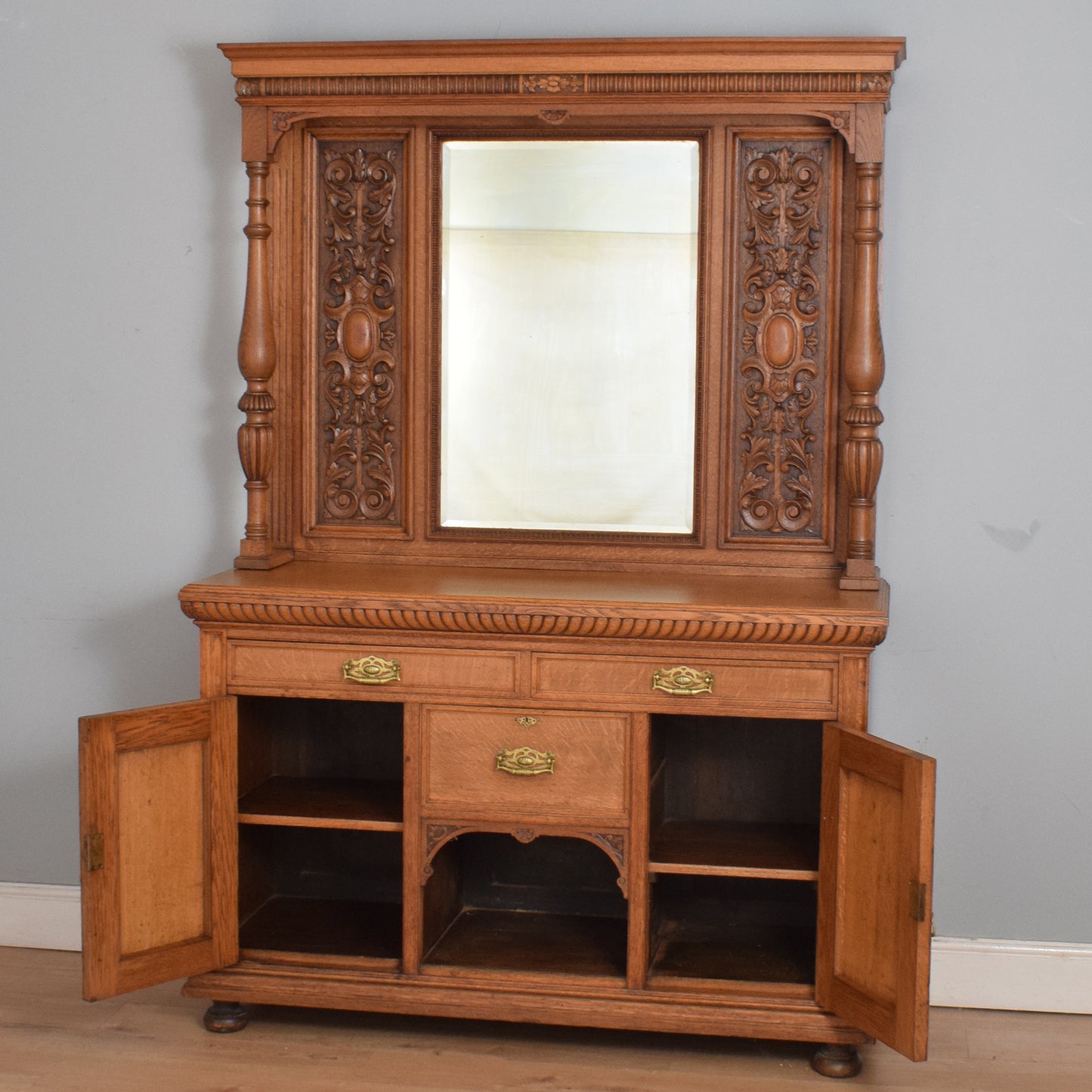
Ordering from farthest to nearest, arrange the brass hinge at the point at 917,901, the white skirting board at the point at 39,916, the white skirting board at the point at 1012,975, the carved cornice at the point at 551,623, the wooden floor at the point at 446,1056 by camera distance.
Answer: the white skirting board at the point at 39,916
the white skirting board at the point at 1012,975
the wooden floor at the point at 446,1056
the carved cornice at the point at 551,623
the brass hinge at the point at 917,901

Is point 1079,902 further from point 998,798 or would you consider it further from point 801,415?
point 801,415

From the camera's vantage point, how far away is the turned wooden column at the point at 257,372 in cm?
345

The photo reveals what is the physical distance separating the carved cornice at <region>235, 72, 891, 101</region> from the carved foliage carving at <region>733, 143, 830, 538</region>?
181mm

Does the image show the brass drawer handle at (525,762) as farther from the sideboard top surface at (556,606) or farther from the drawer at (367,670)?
the sideboard top surface at (556,606)

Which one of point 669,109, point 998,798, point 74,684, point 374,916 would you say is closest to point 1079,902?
point 998,798

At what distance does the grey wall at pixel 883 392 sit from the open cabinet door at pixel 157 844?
641mm

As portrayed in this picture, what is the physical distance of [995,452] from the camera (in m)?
3.41

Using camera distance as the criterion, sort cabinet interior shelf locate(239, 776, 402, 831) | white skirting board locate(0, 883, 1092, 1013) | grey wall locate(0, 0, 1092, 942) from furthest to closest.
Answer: white skirting board locate(0, 883, 1092, 1013) → grey wall locate(0, 0, 1092, 942) → cabinet interior shelf locate(239, 776, 402, 831)

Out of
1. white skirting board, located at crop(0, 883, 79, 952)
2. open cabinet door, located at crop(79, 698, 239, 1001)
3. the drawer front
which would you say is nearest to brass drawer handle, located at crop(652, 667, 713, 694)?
the drawer front

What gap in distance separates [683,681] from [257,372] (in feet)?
4.42

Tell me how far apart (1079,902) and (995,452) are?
1.17 meters

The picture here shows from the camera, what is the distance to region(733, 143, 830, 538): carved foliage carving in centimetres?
338

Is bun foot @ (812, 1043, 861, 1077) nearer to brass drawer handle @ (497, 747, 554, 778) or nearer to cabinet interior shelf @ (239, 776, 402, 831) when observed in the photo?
brass drawer handle @ (497, 747, 554, 778)

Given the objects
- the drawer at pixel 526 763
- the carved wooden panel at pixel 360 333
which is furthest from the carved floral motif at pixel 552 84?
the drawer at pixel 526 763
